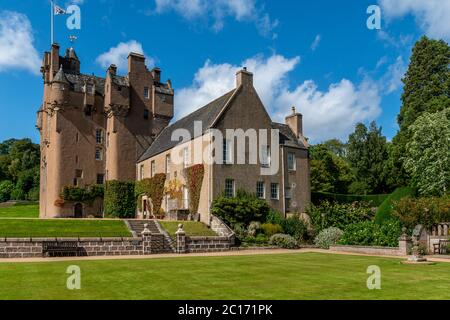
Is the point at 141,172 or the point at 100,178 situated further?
the point at 100,178

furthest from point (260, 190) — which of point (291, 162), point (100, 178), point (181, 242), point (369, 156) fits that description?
point (369, 156)

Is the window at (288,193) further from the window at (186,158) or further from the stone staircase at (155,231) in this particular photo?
the stone staircase at (155,231)

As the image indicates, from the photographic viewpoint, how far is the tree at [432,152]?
119 feet

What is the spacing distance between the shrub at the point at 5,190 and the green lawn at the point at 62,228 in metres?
59.0

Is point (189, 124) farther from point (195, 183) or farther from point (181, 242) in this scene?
point (181, 242)

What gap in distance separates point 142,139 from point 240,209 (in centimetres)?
1837

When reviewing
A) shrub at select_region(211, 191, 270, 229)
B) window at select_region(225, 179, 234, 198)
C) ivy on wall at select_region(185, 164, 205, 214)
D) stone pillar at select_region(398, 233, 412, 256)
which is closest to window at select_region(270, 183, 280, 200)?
shrub at select_region(211, 191, 270, 229)

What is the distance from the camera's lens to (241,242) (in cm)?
2858

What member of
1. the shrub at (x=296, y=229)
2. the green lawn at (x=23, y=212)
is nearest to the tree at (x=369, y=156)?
the shrub at (x=296, y=229)

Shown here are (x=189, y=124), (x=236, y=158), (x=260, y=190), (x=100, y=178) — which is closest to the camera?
(x=236, y=158)

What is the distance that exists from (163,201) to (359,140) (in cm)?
3156

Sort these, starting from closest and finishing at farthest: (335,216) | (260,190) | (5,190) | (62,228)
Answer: (62,228)
(335,216)
(260,190)
(5,190)

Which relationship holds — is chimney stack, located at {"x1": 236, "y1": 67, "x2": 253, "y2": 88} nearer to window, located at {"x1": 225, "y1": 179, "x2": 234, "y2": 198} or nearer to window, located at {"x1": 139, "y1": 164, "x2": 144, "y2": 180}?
window, located at {"x1": 225, "y1": 179, "x2": 234, "y2": 198}

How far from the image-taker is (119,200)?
43.7 meters
